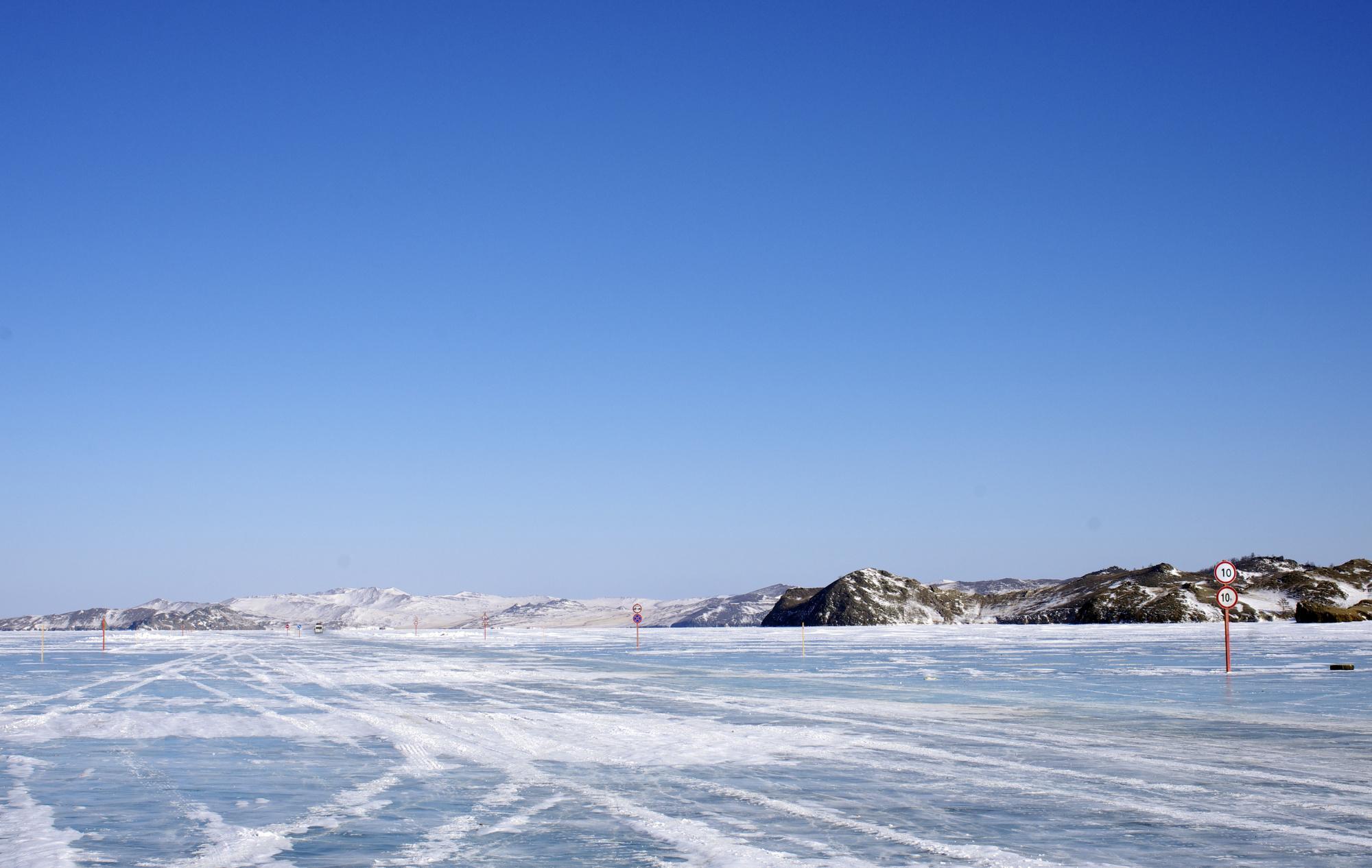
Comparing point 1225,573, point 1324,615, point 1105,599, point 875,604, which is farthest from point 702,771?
point 875,604

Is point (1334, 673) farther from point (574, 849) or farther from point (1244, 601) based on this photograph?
point (1244, 601)

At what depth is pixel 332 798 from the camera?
10.4 meters

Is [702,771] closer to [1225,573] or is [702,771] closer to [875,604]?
[1225,573]

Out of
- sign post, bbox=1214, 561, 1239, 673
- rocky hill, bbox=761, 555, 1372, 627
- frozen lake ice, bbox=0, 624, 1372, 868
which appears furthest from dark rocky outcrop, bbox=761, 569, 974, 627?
frozen lake ice, bbox=0, 624, 1372, 868

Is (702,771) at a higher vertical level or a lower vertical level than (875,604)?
higher

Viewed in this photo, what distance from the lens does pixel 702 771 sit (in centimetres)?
1188

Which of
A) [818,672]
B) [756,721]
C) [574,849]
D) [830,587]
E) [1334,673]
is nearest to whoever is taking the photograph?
[574,849]

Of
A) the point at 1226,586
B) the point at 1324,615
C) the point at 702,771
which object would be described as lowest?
the point at 1324,615

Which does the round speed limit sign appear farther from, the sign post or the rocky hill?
the rocky hill

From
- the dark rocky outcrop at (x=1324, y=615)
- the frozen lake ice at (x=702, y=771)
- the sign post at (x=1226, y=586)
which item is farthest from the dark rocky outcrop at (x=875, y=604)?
the frozen lake ice at (x=702, y=771)

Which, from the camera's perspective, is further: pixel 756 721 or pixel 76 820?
pixel 756 721

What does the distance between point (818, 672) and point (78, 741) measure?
18.7 metres

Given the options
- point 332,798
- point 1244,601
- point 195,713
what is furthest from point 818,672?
point 1244,601

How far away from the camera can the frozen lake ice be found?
26.5 feet
